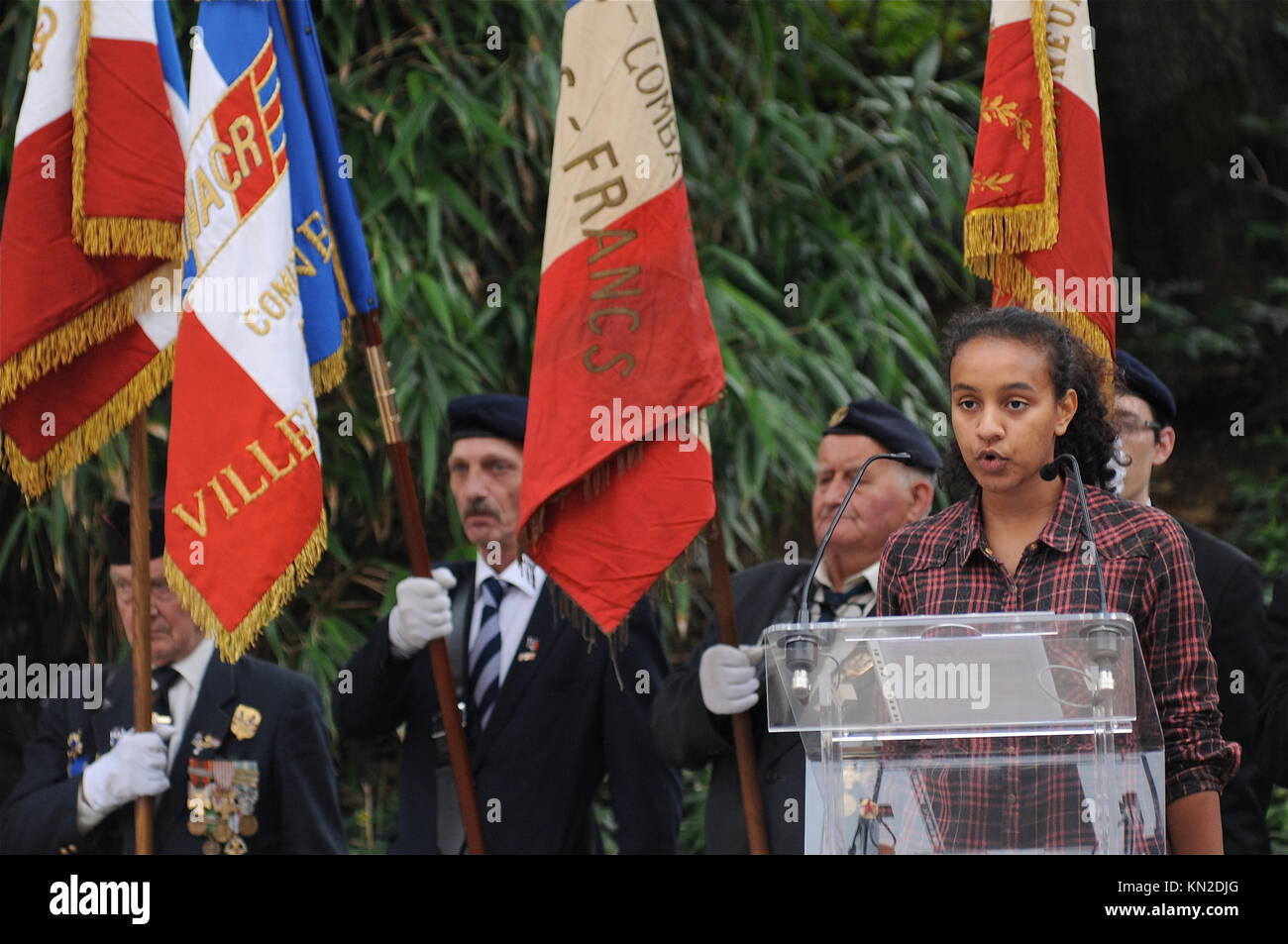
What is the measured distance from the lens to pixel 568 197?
141 inches

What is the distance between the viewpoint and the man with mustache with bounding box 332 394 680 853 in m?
3.92

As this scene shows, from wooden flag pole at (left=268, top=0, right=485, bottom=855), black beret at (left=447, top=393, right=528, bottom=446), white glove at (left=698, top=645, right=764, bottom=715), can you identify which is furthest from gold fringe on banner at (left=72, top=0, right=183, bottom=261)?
white glove at (left=698, top=645, right=764, bottom=715)

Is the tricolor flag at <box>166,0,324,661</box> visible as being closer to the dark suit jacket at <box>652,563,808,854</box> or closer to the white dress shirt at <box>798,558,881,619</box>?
the dark suit jacket at <box>652,563,808,854</box>

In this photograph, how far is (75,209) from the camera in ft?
12.7

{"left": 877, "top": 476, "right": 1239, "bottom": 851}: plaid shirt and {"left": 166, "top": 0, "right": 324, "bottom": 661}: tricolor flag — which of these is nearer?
{"left": 877, "top": 476, "right": 1239, "bottom": 851}: plaid shirt

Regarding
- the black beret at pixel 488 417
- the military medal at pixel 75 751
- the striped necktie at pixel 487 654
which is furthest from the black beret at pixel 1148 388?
the military medal at pixel 75 751

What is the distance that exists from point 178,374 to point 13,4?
7.84 feet

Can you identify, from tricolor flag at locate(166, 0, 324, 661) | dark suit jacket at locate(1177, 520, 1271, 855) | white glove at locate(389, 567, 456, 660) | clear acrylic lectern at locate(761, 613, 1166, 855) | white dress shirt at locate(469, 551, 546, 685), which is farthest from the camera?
white dress shirt at locate(469, 551, 546, 685)

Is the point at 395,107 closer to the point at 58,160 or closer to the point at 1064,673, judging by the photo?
the point at 58,160

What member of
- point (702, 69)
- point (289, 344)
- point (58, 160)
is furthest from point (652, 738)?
point (702, 69)

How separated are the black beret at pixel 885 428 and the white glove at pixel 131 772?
165 centimetres

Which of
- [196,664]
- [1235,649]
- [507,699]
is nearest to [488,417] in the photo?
[507,699]

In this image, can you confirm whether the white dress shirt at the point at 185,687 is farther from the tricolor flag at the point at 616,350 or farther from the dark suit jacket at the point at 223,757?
the tricolor flag at the point at 616,350

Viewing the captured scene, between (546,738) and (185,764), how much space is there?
32.1 inches
